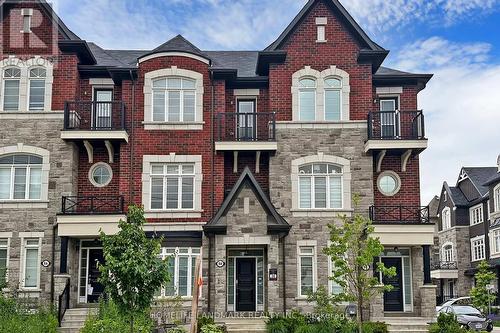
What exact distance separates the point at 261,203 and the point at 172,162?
360 centimetres

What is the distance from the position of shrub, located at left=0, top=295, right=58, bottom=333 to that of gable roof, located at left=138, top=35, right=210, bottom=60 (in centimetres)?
953

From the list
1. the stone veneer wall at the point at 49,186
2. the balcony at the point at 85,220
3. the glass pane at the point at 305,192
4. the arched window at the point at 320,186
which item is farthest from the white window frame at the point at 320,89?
the stone veneer wall at the point at 49,186

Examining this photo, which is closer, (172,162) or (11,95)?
(172,162)

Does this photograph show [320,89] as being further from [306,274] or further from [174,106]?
[306,274]

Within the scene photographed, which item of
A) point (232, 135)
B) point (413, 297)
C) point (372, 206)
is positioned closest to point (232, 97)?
point (232, 135)

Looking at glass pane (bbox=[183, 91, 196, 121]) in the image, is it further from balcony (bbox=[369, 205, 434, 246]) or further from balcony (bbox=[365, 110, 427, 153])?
balcony (bbox=[369, 205, 434, 246])

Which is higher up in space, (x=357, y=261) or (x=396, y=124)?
(x=396, y=124)

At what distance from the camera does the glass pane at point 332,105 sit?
22.2 m

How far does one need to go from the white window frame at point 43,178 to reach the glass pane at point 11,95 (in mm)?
1470

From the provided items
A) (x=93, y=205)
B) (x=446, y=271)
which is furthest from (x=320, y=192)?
(x=446, y=271)

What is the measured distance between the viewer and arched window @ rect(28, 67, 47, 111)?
21875 millimetres

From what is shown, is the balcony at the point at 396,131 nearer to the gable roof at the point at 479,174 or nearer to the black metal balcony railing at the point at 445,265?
the gable roof at the point at 479,174

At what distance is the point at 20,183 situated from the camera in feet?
70.4

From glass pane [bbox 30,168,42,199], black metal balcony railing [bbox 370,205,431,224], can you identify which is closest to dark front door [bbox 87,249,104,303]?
glass pane [bbox 30,168,42,199]
